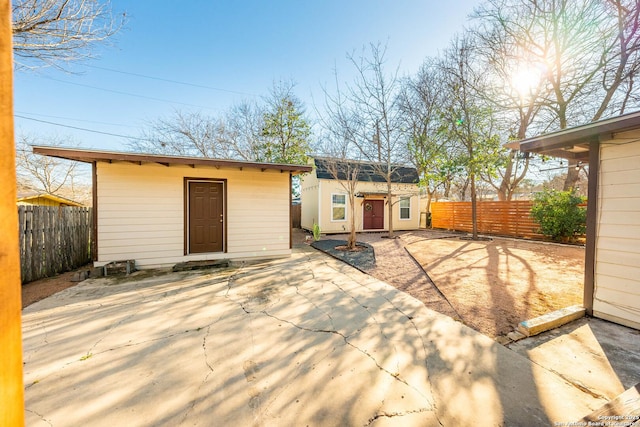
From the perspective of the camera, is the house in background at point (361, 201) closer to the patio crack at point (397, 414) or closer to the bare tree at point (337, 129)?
the bare tree at point (337, 129)

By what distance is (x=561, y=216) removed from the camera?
27.2ft

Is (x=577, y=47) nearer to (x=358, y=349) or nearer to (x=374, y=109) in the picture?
(x=374, y=109)

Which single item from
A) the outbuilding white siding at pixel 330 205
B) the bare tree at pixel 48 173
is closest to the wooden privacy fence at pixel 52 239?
the outbuilding white siding at pixel 330 205

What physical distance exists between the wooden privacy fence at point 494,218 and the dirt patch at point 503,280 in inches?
98.3

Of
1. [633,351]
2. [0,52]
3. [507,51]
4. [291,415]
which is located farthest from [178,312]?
[507,51]

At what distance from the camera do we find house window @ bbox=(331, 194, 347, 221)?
12450 millimetres

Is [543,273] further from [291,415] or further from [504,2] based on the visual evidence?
[504,2]

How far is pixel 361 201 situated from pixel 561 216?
25.5 feet

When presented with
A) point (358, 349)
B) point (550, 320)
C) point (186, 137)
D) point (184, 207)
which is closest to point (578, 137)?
point (550, 320)

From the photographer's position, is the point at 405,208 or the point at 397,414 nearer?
the point at 397,414

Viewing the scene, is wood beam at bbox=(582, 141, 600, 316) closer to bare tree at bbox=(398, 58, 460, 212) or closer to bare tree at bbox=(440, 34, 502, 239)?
bare tree at bbox=(440, 34, 502, 239)

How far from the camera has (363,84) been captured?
8.64 meters

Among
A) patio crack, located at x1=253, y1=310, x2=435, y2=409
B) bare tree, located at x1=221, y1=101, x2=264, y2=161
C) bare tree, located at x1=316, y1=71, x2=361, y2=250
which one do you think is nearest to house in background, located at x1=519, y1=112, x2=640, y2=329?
patio crack, located at x1=253, y1=310, x2=435, y2=409

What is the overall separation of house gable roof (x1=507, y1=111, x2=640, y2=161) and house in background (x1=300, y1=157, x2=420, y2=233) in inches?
299
